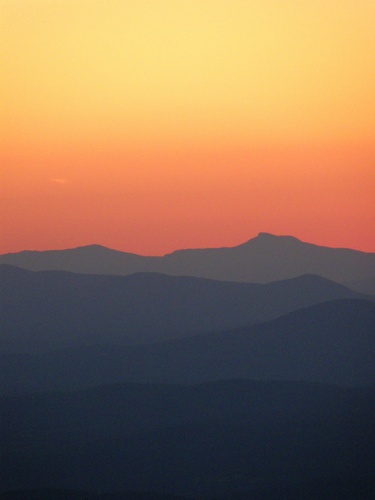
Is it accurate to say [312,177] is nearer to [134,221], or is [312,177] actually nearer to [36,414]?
[134,221]

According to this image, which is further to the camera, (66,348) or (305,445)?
(66,348)

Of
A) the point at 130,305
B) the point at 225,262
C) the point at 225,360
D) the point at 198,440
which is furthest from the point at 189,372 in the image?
the point at 225,262

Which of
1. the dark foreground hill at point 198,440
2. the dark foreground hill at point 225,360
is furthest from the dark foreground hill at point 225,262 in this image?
the dark foreground hill at point 198,440

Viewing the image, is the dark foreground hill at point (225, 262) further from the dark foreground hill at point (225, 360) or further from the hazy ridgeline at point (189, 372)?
the dark foreground hill at point (225, 360)

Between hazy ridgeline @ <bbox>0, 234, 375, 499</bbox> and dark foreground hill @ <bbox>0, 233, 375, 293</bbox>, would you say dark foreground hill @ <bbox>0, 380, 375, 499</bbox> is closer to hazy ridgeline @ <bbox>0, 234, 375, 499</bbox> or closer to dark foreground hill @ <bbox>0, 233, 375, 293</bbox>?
hazy ridgeline @ <bbox>0, 234, 375, 499</bbox>

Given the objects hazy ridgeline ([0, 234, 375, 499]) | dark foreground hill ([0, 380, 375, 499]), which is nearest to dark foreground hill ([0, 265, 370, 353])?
hazy ridgeline ([0, 234, 375, 499])

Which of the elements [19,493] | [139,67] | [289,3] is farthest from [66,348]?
[289,3]

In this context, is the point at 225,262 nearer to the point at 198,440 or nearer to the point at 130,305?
the point at 130,305
